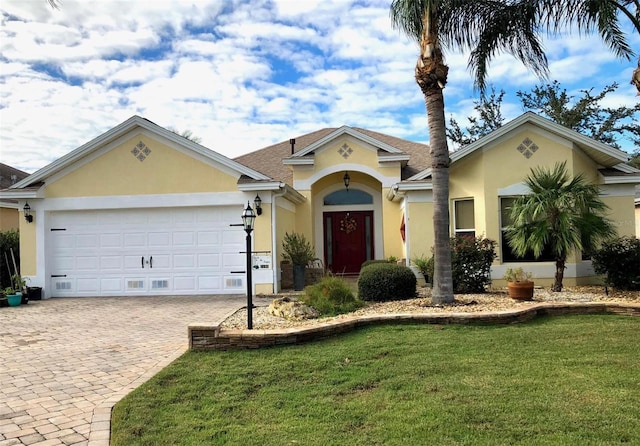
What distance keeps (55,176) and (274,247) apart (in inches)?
258

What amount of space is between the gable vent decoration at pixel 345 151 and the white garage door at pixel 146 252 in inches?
189

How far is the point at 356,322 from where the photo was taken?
7723mm

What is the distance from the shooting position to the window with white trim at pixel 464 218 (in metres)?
13.1

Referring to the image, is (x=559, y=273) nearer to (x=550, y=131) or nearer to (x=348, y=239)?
(x=550, y=131)

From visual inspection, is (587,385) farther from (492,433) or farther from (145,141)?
(145,141)

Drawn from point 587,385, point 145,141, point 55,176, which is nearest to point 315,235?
point 145,141

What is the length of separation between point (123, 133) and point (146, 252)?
11.0 ft

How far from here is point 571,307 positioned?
8508mm

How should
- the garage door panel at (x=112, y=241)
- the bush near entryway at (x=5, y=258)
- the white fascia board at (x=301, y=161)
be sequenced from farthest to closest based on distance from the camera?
1. the white fascia board at (x=301, y=161)
2. the bush near entryway at (x=5, y=258)
3. the garage door panel at (x=112, y=241)

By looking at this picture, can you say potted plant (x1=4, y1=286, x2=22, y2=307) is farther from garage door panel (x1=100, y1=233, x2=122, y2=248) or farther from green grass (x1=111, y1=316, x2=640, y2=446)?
green grass (x1=111, y1=316, x2=640, y2=446)

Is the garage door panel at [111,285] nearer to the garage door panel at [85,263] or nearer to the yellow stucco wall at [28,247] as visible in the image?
the garage door panel at [85,263]

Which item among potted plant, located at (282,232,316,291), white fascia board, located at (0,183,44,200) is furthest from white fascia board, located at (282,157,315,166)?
white fascia board, located at (0,183,44,200)

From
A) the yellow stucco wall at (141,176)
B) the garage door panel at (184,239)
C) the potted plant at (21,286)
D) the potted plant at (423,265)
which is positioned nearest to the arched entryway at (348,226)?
the potted plant at (423,265)

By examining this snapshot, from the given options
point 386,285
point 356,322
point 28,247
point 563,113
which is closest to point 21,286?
point 28,247
